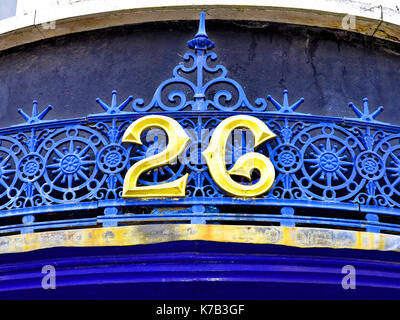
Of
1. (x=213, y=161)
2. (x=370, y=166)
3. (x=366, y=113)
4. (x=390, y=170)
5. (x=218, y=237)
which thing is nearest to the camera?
(x=218, y=237)

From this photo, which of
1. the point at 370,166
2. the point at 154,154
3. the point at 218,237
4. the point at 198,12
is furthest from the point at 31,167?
the point at 370,166

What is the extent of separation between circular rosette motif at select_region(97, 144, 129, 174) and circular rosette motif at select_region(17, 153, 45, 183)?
527 mm

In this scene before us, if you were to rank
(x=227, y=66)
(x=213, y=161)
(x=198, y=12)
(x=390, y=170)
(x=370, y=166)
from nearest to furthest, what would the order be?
1. (x=213, y=161)
2. (x=370, y=166)
3. (x=390, y=170)
4. (x=227, y=66)
5. (x=198, y=12)

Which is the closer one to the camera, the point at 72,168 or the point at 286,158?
the point at 286,158

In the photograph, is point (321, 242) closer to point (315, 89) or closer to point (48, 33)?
point (315, 89)

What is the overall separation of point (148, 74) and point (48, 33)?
1215mm

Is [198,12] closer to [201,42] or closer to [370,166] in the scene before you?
[201,42]

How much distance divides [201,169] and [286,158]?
2.40 ft

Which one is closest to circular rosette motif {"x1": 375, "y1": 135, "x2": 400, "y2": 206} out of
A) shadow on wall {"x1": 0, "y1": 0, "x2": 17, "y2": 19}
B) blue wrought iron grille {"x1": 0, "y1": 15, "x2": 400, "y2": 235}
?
blue wrought iron grille {"x1": 0, "y1": 15, "x2": 400, "y2": 235}

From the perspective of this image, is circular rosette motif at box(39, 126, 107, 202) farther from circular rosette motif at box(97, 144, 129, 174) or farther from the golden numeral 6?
the golden numeral 6

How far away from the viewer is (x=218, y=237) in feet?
26.4

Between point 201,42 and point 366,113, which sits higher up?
point 201,42

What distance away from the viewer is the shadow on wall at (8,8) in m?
11.7

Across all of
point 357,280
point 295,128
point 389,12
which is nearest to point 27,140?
point 295,128
